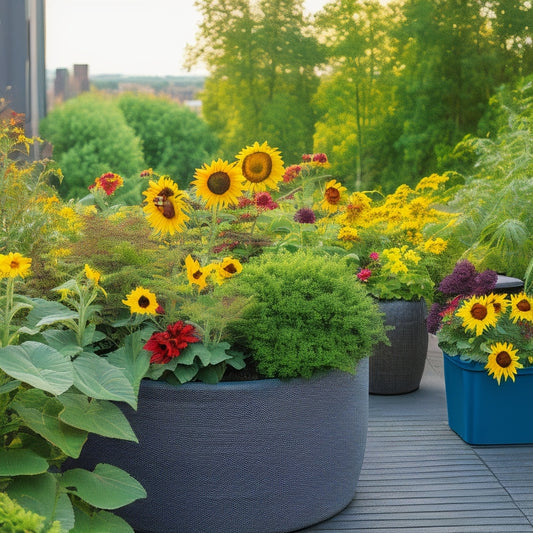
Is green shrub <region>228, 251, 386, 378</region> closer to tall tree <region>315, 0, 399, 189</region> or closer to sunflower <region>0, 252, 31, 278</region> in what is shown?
sunflower <region>0, 252, 31, 278</region>

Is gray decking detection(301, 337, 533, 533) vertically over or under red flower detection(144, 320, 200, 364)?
under

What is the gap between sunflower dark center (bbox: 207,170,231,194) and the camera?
248 centimetres

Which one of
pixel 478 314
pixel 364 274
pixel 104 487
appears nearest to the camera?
→ pixel 104 487

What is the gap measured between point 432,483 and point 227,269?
1.05m

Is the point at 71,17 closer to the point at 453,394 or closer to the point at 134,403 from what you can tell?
the point at 453,394

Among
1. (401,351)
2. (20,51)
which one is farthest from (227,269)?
(20,51)

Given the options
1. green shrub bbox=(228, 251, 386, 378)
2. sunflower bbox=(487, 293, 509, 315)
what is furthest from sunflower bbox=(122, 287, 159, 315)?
sunflower bbox=(487, 293, 509, 315)

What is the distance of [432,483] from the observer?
9.19 ft

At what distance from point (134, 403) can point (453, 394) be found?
1.75 meters

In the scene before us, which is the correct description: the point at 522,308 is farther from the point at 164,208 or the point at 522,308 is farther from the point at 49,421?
the point at 49,421

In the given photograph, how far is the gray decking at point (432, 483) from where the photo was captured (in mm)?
2498

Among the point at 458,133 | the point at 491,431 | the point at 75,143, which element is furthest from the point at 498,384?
the point at 75,143

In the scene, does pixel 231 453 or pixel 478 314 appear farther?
pixel 478 314

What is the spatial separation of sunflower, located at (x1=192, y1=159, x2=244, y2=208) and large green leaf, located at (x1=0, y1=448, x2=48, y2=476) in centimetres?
95
